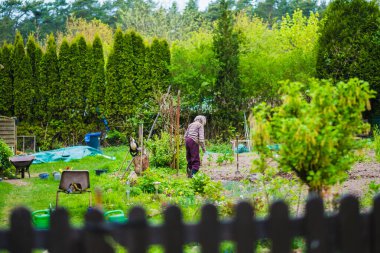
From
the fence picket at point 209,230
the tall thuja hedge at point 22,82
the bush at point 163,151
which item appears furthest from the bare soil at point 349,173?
the tall thuja hedge at point 22,82

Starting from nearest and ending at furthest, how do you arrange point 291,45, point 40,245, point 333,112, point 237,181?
point 40,245 → point 333,112 → point 237,181 → point 291,45

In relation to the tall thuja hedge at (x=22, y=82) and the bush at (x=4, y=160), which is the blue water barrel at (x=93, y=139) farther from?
the bush at (x=4, y=160)

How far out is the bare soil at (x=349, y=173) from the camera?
31.3ft

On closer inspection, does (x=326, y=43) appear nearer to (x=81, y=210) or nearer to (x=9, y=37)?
(x=81, y=210)

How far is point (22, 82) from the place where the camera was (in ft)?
68.5

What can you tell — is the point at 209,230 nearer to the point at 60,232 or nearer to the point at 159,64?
the point at 60,232

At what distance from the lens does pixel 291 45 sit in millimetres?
28672

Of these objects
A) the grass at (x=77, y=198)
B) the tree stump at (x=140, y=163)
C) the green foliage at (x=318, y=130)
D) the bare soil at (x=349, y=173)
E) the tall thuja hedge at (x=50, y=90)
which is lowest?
the grass at (x=77, y=198)

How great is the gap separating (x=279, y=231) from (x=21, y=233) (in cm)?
139

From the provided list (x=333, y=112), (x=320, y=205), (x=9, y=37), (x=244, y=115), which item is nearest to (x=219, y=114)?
(x=244, y=115)

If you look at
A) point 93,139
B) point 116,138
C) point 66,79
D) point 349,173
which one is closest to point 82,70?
point 66,79

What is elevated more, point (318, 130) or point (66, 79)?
point (66, 79)

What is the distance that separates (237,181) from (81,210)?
12.7 ft

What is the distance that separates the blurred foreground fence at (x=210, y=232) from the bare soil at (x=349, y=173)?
208 inches
